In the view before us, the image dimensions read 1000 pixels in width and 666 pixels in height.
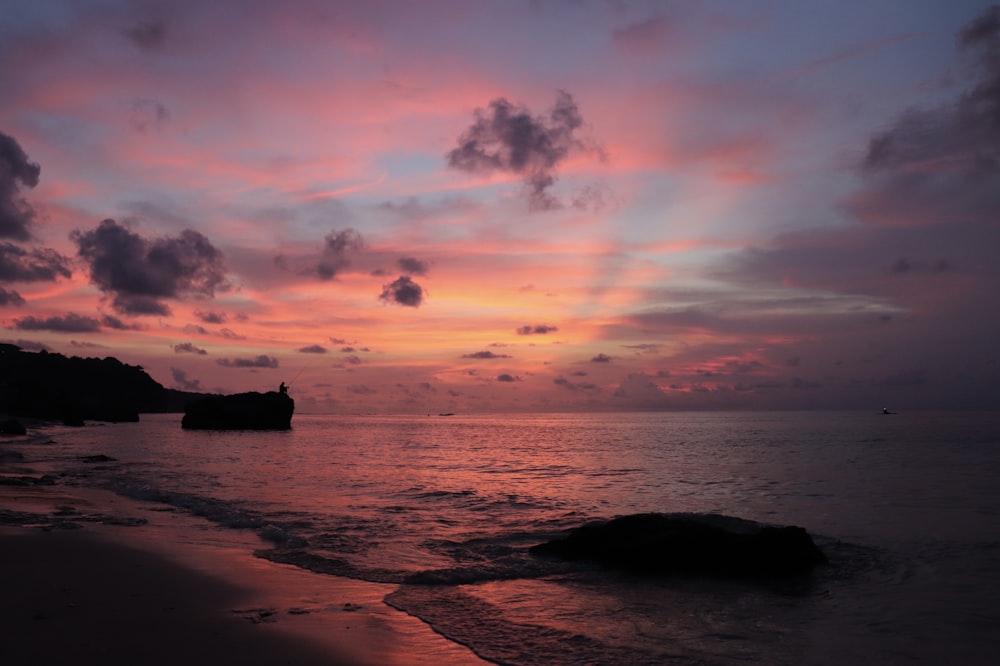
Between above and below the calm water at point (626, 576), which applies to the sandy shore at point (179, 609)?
above

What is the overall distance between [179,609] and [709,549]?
1098cm

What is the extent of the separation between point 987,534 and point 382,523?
18515 mm

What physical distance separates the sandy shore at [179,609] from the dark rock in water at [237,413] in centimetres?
11805

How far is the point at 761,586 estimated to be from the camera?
1330cm

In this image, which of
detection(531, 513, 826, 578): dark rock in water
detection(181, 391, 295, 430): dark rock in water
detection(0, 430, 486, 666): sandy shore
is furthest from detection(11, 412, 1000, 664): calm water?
detection(181, 391, 295, 430): dark rock in water

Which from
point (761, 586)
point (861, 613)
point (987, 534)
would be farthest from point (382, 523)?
point (987, 534)

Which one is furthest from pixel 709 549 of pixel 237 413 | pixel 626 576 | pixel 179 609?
pixel 237 413

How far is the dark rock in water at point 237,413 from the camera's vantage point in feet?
420

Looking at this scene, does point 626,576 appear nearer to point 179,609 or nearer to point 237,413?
point 179,609

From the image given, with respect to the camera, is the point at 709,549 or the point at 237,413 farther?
the point at 237,413

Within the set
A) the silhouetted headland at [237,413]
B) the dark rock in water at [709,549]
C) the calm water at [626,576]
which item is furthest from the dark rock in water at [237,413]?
the dark rock in water at [709,549]

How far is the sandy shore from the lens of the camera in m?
8.29

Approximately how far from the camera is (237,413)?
127750 mm

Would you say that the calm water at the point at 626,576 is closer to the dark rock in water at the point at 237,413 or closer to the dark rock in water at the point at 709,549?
the dark rock in water at the point at 709,549
